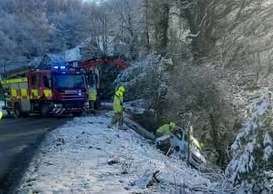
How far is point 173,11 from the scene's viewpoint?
37.8 metres

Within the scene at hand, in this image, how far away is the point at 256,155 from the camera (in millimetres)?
10570

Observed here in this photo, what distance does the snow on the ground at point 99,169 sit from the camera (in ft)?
39.8

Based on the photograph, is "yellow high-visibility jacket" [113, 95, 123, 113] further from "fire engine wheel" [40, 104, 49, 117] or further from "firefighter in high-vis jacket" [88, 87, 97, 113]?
"firefighter in high-vis jacket" [88, 87, 97, 113]

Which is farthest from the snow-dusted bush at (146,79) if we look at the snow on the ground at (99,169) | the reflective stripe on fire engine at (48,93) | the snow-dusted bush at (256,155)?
the snow-dusted bush at (256,155)

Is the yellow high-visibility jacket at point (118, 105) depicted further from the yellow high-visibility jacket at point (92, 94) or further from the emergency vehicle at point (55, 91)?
the yellow high-visibility jacket at point (92, 94)

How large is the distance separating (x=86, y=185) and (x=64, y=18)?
101m

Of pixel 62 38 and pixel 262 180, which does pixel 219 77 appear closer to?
pixel 262 180

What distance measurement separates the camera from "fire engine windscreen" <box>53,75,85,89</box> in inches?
1371

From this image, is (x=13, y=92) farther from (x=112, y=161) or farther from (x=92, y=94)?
(x=112, y=161)

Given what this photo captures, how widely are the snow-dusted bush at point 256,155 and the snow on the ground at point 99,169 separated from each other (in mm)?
1390

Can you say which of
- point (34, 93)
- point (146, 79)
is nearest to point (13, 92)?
point (34, 93)

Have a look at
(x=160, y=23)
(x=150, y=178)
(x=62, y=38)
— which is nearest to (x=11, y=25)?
(x=62, y=38)

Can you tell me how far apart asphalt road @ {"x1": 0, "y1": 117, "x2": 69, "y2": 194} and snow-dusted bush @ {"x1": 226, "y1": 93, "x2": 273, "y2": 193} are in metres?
5.03

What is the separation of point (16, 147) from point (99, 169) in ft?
23.4
